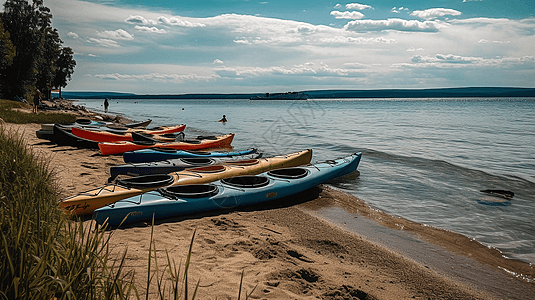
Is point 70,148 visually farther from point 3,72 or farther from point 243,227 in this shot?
point 3,72

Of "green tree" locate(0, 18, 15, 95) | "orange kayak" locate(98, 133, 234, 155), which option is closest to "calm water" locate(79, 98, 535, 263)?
"orange kayak" locate(98, 133, 234, 155)

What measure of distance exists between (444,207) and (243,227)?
15.8 ft

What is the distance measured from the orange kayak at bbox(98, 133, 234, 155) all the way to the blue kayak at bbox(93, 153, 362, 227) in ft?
15.7

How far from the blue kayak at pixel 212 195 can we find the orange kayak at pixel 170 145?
477cm

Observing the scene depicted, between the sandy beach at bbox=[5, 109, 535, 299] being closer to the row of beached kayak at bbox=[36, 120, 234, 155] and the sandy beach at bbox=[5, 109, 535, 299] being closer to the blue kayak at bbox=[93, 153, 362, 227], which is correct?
the blue kayak at bbox=[93, 153, 362, 227]

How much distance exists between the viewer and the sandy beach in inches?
126

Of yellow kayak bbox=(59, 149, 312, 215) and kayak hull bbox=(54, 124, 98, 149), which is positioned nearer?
yellow kayak bbox=(59, 149, 312, 215)

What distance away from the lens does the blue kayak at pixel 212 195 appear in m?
4.71

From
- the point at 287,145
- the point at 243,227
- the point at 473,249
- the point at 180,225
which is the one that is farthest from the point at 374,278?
the point at 287,145

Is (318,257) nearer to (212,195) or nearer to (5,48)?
(212,195)

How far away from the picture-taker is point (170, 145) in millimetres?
10703

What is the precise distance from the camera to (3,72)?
28.1 meters

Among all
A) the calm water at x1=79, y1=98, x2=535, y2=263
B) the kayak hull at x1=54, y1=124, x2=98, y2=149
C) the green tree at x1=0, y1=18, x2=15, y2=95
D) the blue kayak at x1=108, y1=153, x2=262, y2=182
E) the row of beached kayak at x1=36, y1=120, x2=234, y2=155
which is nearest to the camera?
the calm water at x1=79, y1=98, x2=535, y2=263

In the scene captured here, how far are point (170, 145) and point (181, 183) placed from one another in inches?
196
